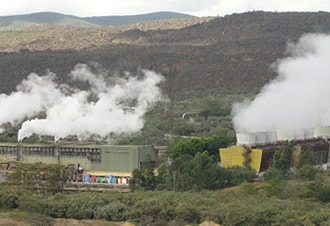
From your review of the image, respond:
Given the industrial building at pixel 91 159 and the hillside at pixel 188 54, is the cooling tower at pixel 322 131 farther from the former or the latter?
the industrial building at pixel 91 159

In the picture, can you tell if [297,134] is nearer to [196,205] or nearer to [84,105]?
[84,105]

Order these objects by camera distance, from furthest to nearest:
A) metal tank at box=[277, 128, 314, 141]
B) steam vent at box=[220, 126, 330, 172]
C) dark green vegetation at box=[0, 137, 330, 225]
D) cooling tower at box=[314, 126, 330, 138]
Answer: metal tank at box=[277, 128, 314, 141]
cooling tower at box=[314, 126, 330, 138]
steam vent at box=[220, 126, 330, 172]
dark green vegetation at box=[0, 137, 330, 225]

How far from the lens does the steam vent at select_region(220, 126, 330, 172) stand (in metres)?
47.4

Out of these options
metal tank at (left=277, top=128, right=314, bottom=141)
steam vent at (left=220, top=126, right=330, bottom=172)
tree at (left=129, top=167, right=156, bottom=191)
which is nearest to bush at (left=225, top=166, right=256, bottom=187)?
steam vent at (left=220, top=126, right=330, bottom=172)

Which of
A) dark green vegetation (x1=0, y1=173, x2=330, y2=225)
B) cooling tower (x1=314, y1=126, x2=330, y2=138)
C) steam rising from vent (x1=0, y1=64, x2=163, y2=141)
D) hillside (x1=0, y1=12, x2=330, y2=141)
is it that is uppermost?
hillside (x1=0, y1=12, x2=330, y2=141)

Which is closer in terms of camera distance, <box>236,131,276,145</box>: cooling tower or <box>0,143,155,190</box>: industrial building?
<box>0,143,155,190</box>: industrial building

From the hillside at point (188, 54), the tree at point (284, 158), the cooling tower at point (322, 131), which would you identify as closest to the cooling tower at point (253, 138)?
the tree at point (284, 158)

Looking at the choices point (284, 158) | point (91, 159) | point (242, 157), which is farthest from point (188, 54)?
point (284, 158)

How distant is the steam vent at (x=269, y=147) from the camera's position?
156ft

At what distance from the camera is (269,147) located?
48875 mm

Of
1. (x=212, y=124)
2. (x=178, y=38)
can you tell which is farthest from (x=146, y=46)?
(x=212, y=124)

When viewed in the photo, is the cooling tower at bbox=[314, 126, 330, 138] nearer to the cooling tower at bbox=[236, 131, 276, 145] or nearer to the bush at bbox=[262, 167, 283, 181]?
the cooling tower at bbox=[236, 131, 276, 145]

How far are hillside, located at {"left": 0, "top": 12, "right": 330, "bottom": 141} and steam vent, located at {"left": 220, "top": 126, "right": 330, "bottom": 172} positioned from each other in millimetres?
9489

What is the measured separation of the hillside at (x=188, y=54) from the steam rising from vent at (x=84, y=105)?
2316 mm
